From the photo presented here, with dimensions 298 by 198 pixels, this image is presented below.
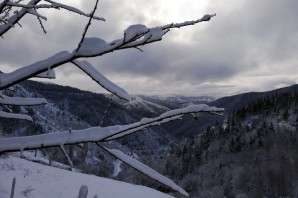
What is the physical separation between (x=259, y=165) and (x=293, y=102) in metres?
47.2

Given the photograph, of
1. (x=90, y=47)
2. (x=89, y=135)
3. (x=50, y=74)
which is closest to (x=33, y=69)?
(x=50, y=74)

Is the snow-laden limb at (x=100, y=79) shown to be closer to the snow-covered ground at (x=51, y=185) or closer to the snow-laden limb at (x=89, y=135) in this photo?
the snow-laden limb at (x=89, y=135)

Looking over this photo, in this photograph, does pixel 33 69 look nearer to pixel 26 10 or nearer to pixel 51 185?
pixel 26 10

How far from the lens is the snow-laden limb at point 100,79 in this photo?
199cm

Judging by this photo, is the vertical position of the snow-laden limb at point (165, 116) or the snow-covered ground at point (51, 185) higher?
the snow-laden limb at point (165, 116)

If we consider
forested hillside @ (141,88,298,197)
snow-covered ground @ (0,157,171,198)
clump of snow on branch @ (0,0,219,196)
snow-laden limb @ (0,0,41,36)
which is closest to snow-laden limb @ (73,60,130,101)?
clump of snow on branch @ (0,0,219,196)

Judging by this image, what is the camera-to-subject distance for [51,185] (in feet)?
82.5

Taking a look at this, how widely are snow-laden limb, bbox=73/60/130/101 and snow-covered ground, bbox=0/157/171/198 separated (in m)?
15.3

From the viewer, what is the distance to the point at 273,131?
10256 cm

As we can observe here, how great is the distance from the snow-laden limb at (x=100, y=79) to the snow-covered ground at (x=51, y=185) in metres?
15.3

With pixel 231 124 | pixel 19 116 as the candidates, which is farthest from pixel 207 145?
pixel 19 116

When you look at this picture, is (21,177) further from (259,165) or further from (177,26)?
(259,165)

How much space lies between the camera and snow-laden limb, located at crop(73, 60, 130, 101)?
6.54ft

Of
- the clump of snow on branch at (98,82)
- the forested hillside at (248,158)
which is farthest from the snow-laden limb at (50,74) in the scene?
the forested hillside at (248,158)
